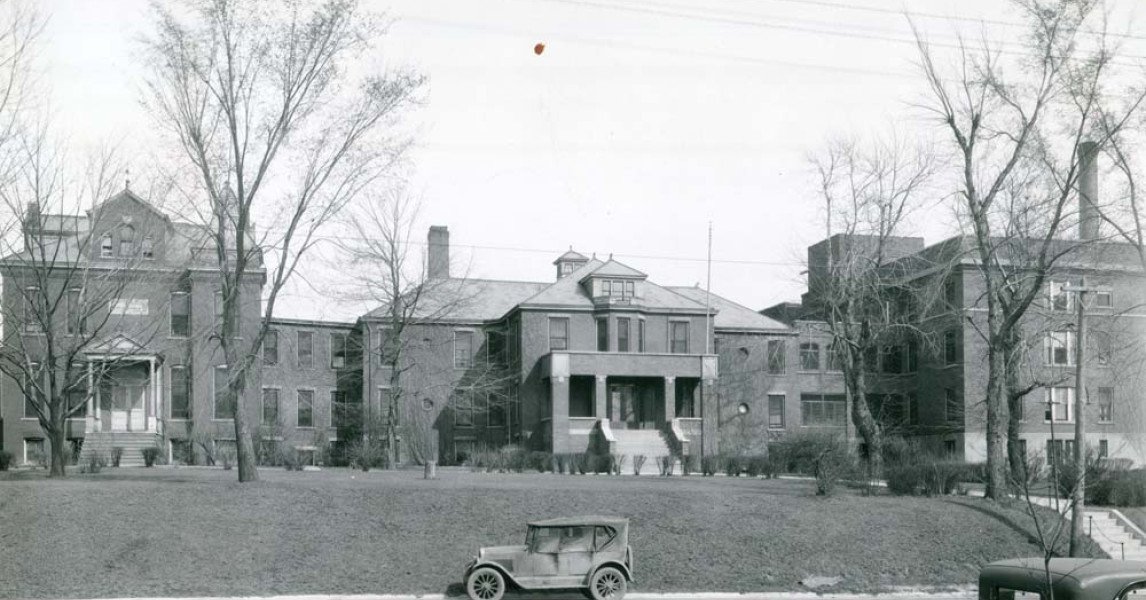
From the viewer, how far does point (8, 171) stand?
87.6 feet

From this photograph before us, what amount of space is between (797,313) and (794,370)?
31.1 ft

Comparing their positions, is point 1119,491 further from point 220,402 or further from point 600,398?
point 220,402

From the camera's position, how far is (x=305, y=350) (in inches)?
2178

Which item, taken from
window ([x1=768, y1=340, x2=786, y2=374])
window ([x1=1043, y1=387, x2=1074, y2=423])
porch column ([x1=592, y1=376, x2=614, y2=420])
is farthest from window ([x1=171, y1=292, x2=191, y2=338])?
window ([x1=1043, y1=387, x2=1074, y2=423])

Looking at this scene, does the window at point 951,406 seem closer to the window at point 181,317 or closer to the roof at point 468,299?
the roof at point 468,299

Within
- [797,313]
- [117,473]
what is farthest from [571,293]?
[117,473]

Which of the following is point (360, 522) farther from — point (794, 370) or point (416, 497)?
point (794, 370)

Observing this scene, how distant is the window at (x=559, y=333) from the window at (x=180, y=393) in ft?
54.3

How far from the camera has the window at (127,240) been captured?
111 ft

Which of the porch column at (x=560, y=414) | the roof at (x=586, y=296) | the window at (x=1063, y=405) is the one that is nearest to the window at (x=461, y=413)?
the roof at (x=586, y=296)

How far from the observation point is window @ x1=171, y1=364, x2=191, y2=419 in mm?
49312

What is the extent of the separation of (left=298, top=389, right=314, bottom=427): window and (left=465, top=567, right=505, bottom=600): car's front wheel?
1441 inches

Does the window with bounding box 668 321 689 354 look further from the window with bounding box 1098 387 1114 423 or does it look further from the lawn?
the lawn

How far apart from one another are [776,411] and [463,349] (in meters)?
16.2
